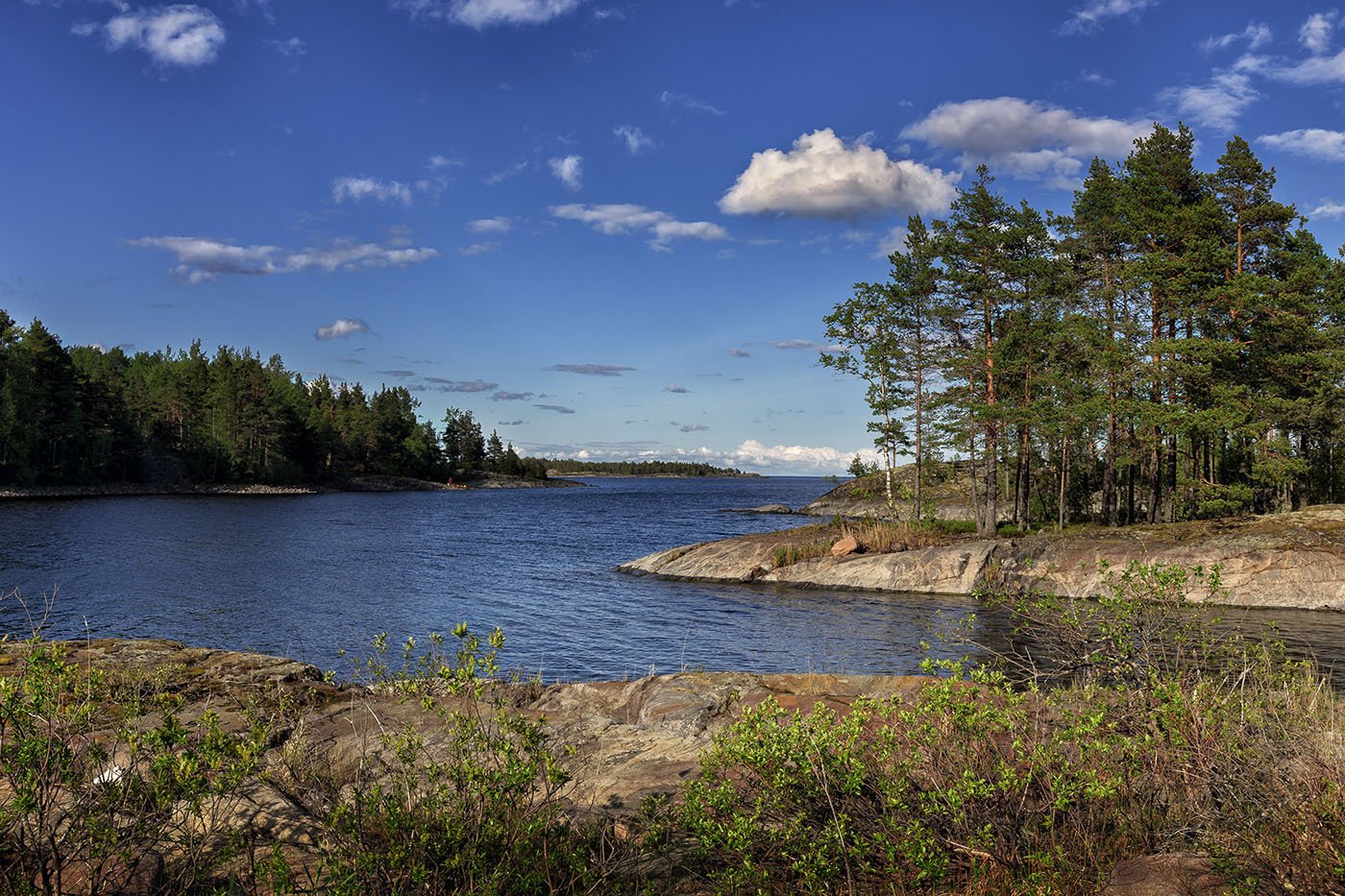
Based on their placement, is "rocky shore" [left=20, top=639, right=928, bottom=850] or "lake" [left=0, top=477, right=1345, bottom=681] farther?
"lake" [left=0, top=477, right=1345, bottom=681]

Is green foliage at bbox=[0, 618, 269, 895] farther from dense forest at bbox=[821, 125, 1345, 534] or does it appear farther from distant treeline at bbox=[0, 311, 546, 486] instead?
distant treeline at bbox=[0, 311, 546, 486]

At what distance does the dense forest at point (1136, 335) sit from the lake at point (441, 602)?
37.1ft

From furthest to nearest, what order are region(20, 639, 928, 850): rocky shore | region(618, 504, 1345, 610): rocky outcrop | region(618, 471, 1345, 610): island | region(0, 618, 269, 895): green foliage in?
region(618, 471, 1345, 610): island, region(618, 504, 1345, 610): rocky outcrop, region(20, 639, 928, 850): rocky shore, region(0, 618, 269, 895): green foliage

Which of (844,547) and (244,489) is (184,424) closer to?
(244,489)

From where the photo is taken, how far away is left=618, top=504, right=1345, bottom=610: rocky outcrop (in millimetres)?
24875


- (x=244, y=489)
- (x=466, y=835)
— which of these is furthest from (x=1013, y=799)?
(x=244, y=489)

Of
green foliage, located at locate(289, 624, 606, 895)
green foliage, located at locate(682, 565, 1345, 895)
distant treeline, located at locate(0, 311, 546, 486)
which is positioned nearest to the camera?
green foliage, located at locate(289, 624, 606, 895)

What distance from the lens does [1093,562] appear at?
2675 cm

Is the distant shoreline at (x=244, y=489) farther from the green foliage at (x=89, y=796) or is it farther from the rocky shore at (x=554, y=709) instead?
the green foliage at (x=89, y=796)

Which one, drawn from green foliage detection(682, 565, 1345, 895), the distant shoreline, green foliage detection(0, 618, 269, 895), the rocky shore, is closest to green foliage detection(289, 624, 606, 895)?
the rocky shore

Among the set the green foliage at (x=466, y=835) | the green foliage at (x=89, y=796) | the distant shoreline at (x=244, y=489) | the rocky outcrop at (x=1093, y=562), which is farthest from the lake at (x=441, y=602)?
the distant shoreline at (x=244, y=489)

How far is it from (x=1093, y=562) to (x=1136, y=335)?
489 inches

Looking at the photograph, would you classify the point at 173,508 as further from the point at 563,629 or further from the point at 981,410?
the point at 981,410

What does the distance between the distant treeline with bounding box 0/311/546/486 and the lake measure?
3397 cm
